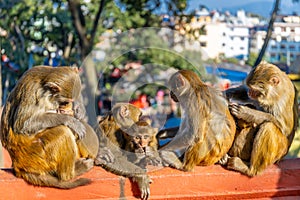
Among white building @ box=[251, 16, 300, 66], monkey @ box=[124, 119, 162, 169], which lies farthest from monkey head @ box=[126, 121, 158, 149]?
white building @ box=[251, 16, 300, 66]

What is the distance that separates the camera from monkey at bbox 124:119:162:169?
9.62 ft

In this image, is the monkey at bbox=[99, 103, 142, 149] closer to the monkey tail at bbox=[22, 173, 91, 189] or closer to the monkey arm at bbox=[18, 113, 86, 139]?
the monkey arm at bbox=[18, 113, 86, 139]

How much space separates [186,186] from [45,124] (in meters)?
0.78

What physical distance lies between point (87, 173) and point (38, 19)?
27.4 feet

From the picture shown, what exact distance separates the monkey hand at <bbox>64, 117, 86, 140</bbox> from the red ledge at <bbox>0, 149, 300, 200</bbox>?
205 millimetres

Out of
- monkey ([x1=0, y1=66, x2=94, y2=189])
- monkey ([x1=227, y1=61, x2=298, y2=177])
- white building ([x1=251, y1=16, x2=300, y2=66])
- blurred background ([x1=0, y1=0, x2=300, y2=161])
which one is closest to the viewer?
monkey ([x1=0, y1=66, x2=94, y2=189])

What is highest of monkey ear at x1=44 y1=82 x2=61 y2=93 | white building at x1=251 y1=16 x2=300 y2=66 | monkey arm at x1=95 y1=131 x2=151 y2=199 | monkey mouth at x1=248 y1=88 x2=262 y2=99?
white building at x1=251 y1=16 x2=300 y2=66

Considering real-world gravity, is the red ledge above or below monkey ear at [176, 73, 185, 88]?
below

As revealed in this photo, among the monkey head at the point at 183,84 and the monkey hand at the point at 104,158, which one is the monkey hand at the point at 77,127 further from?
the monkey head at the point at 183,84

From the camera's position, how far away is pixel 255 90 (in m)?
3.08

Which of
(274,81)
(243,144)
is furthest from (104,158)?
(274,81)

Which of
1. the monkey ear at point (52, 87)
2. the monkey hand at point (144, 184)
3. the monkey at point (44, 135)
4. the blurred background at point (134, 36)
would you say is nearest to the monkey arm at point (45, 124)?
the monkey at point (44, 135)

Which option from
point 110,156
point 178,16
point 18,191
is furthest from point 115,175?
point 178,16

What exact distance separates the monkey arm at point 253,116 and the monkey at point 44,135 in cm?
82
